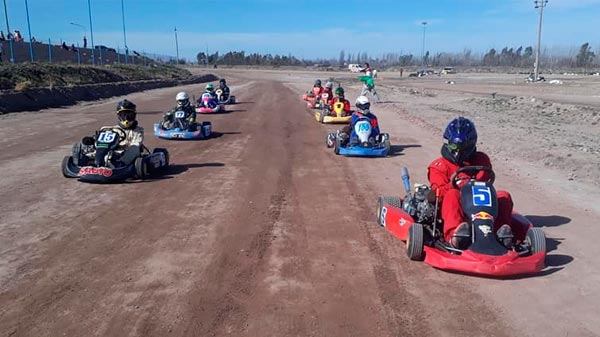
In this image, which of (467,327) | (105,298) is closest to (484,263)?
(467,327)

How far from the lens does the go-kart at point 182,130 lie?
14695 mm

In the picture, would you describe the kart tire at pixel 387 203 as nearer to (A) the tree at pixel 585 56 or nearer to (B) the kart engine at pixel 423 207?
(B) the kart engine at pixel 423 207

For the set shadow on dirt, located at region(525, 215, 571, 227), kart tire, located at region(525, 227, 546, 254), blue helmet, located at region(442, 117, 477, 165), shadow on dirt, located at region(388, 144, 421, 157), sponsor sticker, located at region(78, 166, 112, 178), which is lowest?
shadow on dirt, located at region(525, 215, 571, 227)

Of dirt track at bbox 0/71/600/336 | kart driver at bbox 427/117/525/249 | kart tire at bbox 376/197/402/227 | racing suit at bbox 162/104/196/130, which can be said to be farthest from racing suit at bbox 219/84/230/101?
kart driver at bbox 427/117/525/249

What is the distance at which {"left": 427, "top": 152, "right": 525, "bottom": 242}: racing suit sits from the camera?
573 centimetres

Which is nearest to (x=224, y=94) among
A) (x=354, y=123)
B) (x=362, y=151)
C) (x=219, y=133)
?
(x=219, y=133)

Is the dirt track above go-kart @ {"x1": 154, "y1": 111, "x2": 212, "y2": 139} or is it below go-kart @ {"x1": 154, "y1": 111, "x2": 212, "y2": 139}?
below

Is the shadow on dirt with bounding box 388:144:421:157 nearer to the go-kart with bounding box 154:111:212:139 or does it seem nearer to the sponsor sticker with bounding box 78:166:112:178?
the go-kart with bounding box 154:111:212:139

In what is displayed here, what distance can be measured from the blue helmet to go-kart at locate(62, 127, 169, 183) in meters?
5.53

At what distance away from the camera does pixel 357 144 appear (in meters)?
12.4

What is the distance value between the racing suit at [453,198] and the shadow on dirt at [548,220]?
132 centimetres

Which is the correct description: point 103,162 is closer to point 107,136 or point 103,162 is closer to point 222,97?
point 107,136

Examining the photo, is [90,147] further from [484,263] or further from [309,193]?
[484,263]

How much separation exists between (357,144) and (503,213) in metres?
6.60
